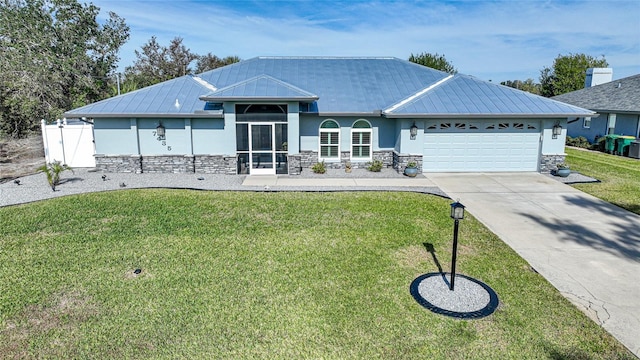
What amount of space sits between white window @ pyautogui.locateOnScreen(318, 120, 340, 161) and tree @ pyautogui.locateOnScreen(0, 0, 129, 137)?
16027mm

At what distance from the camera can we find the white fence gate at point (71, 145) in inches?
659

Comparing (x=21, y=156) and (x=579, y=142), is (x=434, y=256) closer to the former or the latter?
(x=21, y=156)

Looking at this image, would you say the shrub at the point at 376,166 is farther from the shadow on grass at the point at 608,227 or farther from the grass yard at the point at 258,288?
the shadow on grass at the point at 608,227

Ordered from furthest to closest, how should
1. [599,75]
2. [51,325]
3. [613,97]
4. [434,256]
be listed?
[599,75], [613,97], [434,256], [51,325]


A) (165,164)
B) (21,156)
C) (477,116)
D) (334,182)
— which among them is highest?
(477,116)

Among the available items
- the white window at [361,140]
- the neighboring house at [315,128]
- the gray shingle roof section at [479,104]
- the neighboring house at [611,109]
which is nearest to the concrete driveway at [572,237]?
the neighboring house at [315,128]

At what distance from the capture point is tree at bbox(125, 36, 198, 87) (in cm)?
3631

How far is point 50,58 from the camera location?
78.3 ft

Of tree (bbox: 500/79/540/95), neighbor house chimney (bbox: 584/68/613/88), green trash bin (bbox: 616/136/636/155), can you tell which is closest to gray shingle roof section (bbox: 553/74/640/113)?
green trash bin (bbox: 616/136/636/155)

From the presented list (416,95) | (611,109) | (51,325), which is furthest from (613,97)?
(51,325)

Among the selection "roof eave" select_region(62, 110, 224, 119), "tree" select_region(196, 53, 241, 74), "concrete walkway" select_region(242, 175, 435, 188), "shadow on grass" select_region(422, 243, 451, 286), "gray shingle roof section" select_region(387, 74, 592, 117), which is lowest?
"shadow on grass" select_region(422, 243, 451, 286)

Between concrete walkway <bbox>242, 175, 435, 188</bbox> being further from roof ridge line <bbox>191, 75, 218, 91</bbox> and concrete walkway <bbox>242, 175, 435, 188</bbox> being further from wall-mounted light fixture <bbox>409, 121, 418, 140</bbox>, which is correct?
roof ridge line <bbox>191, 75, 218, 91</bbox>

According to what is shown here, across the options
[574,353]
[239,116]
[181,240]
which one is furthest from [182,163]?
[574,353]

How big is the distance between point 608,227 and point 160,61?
37226mm
